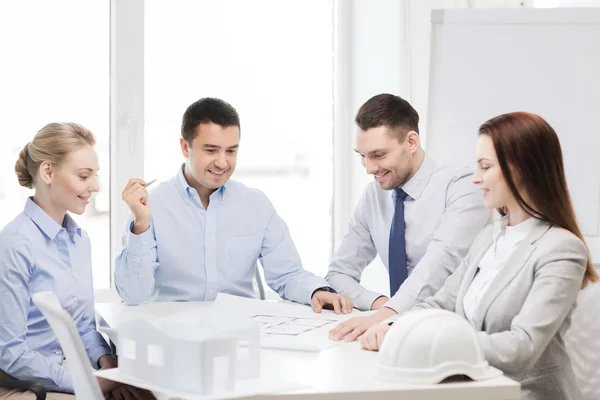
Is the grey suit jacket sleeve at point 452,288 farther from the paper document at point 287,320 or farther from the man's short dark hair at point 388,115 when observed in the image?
the man's short dark hair at point 388,115

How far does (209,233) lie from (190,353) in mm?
1381

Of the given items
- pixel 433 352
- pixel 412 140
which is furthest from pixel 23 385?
pixel 412 140

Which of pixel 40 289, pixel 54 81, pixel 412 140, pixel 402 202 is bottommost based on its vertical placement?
pixel 40 289

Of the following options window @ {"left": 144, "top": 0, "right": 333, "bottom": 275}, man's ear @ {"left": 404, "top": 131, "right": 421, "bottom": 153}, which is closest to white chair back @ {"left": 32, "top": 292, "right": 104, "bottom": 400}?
man's ear @ {"left": 404, "top": 131, "right": 421, "bottom": 153}

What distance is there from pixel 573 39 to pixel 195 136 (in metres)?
1.68

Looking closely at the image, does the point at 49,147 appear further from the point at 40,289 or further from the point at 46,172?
the point at 40,289

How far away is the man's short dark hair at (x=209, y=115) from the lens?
2.86 m

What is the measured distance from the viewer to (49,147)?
8.06 feet

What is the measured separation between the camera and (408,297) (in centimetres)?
248

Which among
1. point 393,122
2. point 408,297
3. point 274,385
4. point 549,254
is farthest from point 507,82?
point 274,385

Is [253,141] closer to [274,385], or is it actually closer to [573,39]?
[573,39]

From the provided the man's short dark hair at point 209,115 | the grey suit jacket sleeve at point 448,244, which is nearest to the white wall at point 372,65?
the grey suit jacket sleeve at point 448,244

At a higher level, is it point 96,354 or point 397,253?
point 397,253

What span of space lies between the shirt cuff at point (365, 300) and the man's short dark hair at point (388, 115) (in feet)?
1.94
